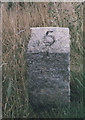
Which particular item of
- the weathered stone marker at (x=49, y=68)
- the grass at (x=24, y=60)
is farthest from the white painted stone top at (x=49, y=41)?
the grass at (x=24, y=60)

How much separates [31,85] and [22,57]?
26.3 inches

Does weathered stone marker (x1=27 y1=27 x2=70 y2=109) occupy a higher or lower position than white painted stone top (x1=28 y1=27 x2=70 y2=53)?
lower

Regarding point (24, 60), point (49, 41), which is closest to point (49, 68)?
point (49, 41)

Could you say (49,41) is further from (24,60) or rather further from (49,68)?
(24,60)

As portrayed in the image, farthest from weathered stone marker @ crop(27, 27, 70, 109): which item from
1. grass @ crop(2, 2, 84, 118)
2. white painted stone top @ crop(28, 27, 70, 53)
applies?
grass @ crop(2, 2, 84, 118)

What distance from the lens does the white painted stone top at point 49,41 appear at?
2.63m

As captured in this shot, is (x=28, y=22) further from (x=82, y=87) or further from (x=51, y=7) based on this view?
(x=82, y=87)

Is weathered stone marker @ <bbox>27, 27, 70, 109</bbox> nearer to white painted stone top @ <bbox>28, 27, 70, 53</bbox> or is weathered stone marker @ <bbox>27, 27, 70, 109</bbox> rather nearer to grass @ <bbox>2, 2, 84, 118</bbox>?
white painted stone top @ <bbox>28, 27, 70, 53</bbox>

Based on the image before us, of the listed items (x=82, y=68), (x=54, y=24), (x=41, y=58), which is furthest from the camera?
(x=54, y=24)

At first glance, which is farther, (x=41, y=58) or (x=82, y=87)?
(x=82, y=87)

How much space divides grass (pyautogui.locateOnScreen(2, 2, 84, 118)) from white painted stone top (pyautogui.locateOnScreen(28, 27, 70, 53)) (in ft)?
1.18

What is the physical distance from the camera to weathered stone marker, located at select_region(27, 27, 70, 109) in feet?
8.64

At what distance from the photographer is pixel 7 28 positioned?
12.7 ft

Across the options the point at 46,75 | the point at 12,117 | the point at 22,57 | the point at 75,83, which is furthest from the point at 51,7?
the point at 12,117
